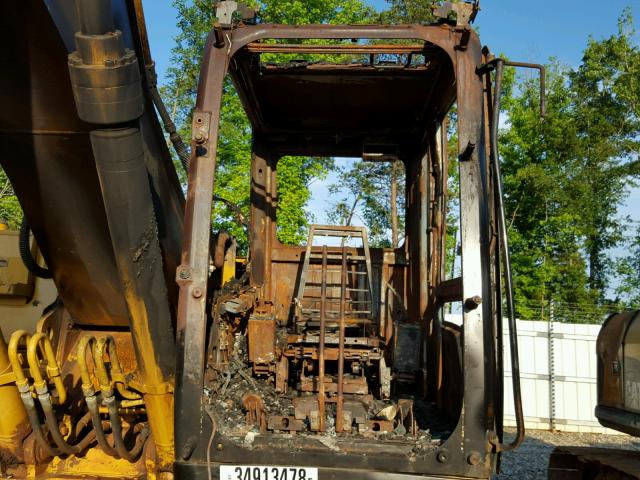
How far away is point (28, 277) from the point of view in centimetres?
452

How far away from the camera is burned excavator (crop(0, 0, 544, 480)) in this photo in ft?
8.46

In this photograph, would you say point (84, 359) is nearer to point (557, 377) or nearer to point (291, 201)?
point (557, 377)

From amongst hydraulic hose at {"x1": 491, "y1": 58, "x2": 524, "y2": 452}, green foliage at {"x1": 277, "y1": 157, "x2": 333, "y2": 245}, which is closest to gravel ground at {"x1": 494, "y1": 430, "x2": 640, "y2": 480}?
hydraulic hose at {"x1": 491, "y1": 58, "x2": 524, "y2": 452}

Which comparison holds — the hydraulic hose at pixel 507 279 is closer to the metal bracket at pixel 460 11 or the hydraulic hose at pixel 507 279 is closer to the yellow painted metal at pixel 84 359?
the metal bracket at pixel 460 11

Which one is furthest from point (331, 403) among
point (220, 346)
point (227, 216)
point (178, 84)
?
point (178, 84)

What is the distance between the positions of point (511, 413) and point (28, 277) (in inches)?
342

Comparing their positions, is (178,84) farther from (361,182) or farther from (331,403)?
(331,403)

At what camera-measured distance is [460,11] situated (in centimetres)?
305

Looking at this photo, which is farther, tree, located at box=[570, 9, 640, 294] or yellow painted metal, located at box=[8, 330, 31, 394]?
tree, located at box=[570, 9, 640, 294]

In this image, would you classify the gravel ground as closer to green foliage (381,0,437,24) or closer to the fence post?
the fence post

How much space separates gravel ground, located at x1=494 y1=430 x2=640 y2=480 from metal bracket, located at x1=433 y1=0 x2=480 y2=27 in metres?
5.50

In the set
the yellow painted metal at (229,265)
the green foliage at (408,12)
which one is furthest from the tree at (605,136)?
the yellow painted metal at (229,265)

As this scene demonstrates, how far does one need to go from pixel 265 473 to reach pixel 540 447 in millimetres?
7324

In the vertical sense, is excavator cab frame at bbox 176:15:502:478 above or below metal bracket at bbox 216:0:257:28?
below
